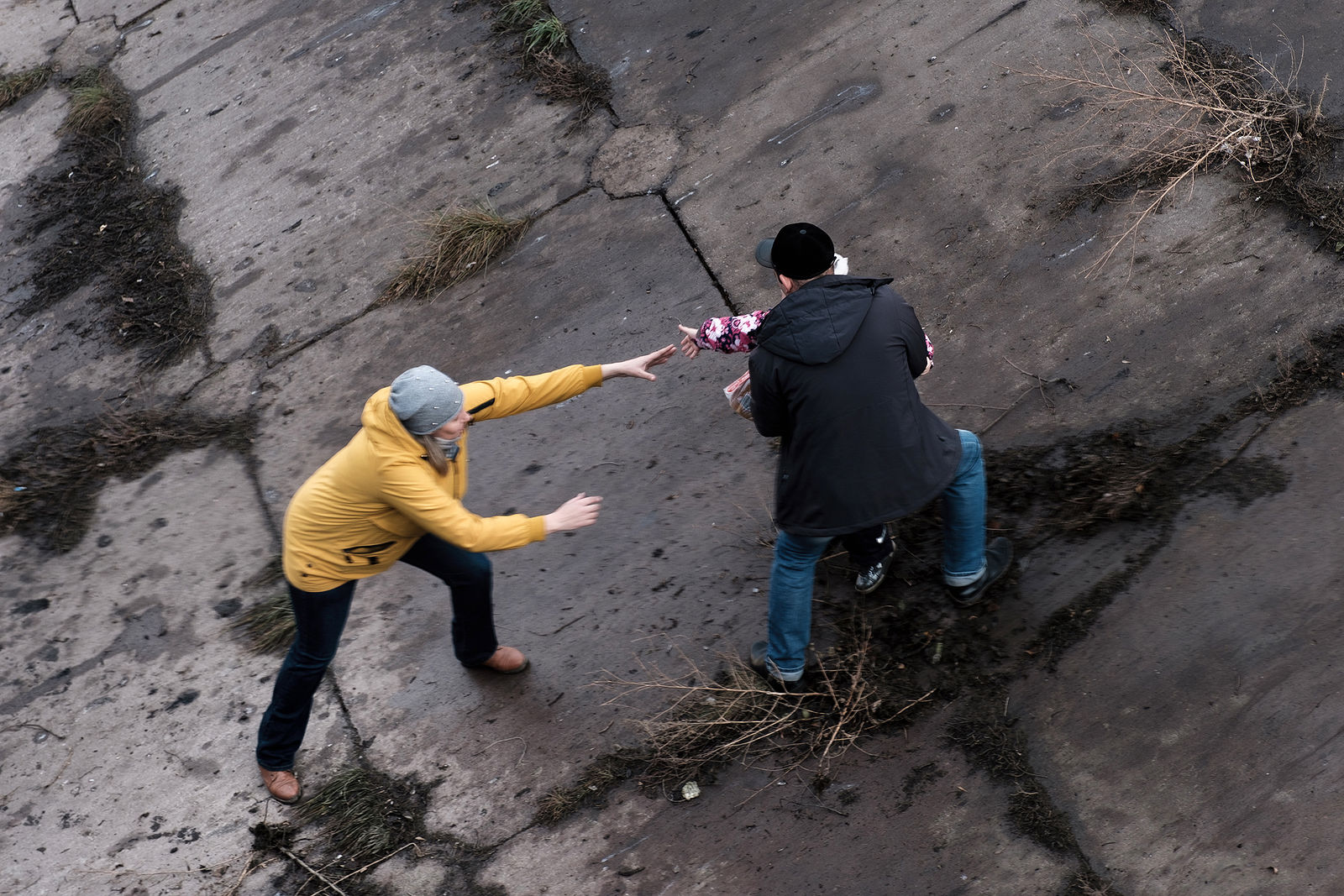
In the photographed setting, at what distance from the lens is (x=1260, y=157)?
446 cm

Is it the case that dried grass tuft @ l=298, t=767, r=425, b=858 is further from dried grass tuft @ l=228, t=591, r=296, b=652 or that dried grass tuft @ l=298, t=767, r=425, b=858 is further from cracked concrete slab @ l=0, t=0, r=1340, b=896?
dried grass tuft @ l=228, t=591, r=296, b=652

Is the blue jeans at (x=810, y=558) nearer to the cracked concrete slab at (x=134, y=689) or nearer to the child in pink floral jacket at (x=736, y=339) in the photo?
the child in pink floral jacket at (x=736, y=339)

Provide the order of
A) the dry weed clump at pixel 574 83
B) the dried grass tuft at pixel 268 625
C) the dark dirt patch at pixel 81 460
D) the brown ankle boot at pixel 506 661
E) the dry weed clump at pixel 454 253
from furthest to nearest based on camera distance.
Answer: the dry weed clump at pixel 574 83 < the dry weed clump at pixel 454 253 < the dark dirt patch at pixel 81 460 < the dried grass tuft at pixel 268 625 < the brown ankle boot at pixel 506 661

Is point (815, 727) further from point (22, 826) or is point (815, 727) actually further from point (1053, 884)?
point (22, 826)

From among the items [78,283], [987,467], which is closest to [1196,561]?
[987,467]

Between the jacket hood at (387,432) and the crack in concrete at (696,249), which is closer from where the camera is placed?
the jacket hood at (387,432)

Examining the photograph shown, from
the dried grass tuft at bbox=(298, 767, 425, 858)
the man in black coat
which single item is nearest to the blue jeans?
the man in black coat

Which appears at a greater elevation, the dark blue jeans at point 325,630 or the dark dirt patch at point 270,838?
the dark blue jeans at point 325,630

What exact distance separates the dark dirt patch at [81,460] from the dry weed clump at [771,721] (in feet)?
8.54

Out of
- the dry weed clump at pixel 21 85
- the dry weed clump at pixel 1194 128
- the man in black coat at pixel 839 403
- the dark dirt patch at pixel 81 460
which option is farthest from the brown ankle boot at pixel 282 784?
the dry weed clump at pixel 21 85

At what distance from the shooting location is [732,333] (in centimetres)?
333

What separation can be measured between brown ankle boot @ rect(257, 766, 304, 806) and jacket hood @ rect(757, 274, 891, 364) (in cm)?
233

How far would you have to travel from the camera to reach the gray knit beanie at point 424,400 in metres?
2.91

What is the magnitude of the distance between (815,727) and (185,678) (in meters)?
2.52
